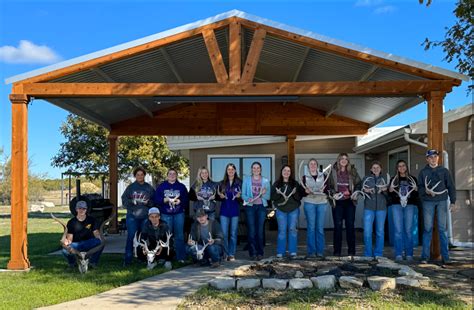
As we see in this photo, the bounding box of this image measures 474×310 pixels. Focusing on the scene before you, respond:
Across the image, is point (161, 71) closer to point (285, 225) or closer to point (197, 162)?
point (285, 225)

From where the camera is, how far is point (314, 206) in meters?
8.07

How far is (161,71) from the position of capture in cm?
1005

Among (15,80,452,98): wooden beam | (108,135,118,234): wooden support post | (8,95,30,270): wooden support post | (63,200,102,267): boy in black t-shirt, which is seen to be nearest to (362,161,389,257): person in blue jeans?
(15,80,452,98): wooden beam

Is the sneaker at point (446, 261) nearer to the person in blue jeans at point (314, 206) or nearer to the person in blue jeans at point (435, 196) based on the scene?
the person in blue jeans at point (435, 196)

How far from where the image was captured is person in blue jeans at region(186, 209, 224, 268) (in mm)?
→ 7496

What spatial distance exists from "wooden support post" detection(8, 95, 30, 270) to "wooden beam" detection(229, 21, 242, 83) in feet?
10.9

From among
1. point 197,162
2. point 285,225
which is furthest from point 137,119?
point 285,225

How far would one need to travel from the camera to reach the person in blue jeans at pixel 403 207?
779 centimetres

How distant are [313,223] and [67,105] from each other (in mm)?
5403

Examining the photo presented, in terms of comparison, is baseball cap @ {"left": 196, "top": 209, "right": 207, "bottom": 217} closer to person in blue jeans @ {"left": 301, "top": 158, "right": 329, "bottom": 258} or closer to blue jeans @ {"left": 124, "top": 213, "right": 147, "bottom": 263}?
blue jeans @ {"left": 124, "top": 213, "right": 147, "bottom": 263}

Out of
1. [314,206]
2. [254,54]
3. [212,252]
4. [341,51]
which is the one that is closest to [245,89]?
[254,54]

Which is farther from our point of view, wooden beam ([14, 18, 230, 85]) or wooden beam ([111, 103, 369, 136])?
wooden beam ([111, 103, 369, 136])

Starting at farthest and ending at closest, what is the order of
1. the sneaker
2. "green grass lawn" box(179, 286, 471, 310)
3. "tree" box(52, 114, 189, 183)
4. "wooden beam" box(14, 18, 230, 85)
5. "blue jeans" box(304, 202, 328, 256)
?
"tree" box(52, 114, 189, 183) < "blue jeans" box(304, 202, 328, 256) < "wooden beam" box(14, 18, 230, 85) < the sneaker < "green grass lawn" box(179, 286, 471, 310)

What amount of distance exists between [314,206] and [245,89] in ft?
7.19
